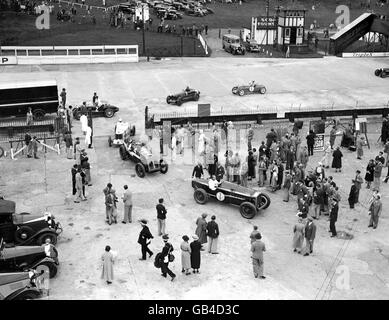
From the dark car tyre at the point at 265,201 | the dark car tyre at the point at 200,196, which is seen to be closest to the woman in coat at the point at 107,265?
the dark car tyre at the point at 200,196

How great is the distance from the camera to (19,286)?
579 inches

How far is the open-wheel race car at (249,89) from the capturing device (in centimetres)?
3756

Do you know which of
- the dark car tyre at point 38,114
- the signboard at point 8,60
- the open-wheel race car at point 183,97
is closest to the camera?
the dark car tyre at point 38,114

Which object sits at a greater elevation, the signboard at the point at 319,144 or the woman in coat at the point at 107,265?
the signboard at the point at 319,144

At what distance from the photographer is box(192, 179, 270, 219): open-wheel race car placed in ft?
66.2

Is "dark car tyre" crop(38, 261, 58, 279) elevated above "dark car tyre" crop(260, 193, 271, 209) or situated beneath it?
situated beneath

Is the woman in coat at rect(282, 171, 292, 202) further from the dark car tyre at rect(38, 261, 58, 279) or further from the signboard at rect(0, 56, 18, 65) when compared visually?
the signboard at rect(0, 56, 18, 65)

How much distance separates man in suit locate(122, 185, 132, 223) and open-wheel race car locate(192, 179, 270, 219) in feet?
9.27

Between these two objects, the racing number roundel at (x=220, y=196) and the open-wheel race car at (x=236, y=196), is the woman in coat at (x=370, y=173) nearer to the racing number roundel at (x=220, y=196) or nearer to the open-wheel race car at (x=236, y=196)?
the open-wheel race car at (x=236, y=196)

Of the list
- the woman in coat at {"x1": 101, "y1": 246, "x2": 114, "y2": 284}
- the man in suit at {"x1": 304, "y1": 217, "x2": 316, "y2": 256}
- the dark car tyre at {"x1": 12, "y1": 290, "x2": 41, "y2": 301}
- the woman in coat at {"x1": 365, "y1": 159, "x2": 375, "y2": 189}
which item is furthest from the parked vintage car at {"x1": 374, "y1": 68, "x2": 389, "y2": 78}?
the dark car tyre at {"x1": 12, "y1": 290, "x2": 41, "y2": 301}

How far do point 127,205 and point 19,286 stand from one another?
5471mm

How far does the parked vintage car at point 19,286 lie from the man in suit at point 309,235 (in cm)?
795

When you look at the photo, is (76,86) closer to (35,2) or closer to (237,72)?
(237,72)
